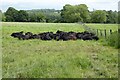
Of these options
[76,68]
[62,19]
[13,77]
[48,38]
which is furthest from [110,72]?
[62,19]

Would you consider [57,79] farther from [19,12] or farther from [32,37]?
[19,12]

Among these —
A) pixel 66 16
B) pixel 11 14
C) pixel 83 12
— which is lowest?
pixel 66 16

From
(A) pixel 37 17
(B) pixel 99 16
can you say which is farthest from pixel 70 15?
(A) pixel 37 17

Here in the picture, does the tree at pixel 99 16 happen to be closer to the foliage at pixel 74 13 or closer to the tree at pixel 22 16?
the foliage at pixel 74 13

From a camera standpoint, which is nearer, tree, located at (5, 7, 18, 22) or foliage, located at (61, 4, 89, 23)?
tree, located at (5, 7, 18, 22)

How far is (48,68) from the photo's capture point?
709cm

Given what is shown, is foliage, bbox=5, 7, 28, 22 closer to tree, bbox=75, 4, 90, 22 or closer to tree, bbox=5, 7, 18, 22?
tree, bbox=5, 7, 18, 22

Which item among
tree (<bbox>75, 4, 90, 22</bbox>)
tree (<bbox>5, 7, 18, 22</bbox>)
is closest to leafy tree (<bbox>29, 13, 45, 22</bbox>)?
tree (<bbox>5, 7, 18, 22</bbox>)

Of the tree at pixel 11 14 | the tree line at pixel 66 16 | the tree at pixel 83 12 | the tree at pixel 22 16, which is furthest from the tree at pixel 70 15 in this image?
the tree at pixel 11 14

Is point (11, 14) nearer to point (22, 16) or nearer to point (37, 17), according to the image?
point (22, 16)

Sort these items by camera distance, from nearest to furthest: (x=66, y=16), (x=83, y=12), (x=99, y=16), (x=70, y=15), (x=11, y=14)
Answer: (x=11, y=14)
(x=99, y=16)
(x=66, y=16)
(x=70, y=15)
(x=83, y=12)

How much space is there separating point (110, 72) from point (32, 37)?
13.3 m

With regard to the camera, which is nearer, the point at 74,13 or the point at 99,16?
the point at 99,16

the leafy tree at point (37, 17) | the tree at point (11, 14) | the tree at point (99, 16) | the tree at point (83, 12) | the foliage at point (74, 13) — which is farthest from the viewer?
the tree at point (83, 12)
